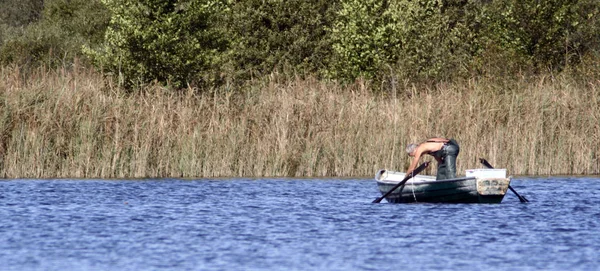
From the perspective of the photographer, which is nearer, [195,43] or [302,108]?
[302,108]

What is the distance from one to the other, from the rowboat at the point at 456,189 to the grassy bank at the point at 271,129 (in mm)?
5075

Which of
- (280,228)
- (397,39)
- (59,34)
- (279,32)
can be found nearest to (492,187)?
(280,228)

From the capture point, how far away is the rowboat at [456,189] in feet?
73.0

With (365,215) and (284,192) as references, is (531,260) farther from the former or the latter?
(284,192)

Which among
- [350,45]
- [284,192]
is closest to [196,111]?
[284,192]

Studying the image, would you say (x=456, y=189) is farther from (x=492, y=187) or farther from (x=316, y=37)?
(x=316, y=37)

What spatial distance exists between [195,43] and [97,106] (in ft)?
46.1

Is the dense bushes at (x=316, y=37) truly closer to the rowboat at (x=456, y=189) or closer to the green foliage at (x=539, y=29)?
the green foliage at (x=539, y=29)

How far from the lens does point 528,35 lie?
48781 millimetres

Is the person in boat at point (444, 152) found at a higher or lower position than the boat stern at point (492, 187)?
higher

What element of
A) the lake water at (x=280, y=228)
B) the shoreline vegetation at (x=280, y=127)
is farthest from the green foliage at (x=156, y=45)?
the lake water at (x=280, y=228)

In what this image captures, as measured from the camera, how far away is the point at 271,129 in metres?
28.9

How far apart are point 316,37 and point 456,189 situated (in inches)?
1448

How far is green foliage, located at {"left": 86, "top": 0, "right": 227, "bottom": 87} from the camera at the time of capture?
1581 inches
